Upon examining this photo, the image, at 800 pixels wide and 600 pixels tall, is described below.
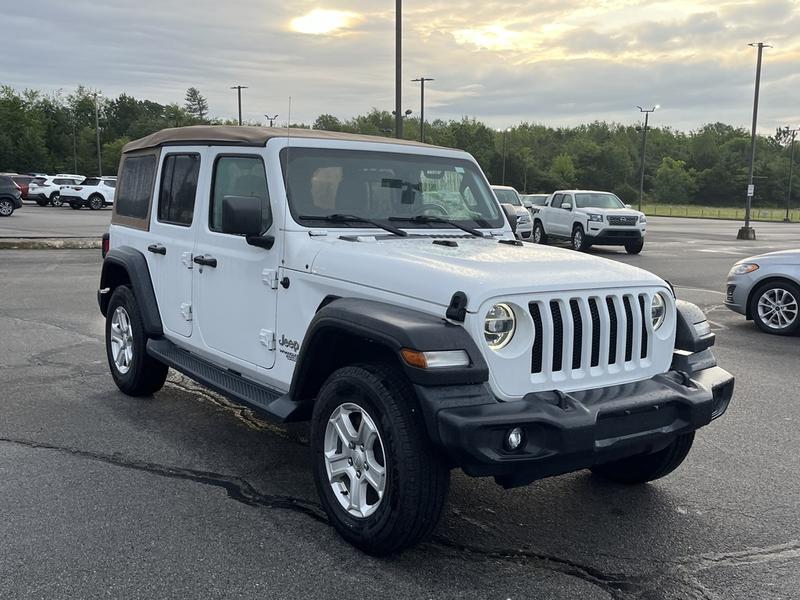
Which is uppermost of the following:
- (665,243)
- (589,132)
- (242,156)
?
(589,132)

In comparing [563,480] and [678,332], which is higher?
[678,332]

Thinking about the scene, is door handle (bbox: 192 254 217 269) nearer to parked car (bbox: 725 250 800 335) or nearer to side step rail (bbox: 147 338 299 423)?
side step rail (bbox: 147 338 299 423)

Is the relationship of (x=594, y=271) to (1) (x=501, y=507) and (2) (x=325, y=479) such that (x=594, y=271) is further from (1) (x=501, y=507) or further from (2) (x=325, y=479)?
(2) (x=325, y=479)

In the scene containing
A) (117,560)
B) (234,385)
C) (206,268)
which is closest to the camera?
(117,560)

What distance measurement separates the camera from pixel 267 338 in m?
4.34

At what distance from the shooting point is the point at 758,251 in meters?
23.2

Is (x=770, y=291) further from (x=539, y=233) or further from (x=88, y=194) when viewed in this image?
(x=88, y=194)

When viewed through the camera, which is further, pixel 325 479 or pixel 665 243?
pixel 665 243

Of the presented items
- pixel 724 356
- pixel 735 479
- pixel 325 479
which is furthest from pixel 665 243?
pixel 325 479

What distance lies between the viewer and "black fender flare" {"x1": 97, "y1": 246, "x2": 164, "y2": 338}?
560 centimetres

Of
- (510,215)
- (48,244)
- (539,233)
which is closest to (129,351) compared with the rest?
(510,215)

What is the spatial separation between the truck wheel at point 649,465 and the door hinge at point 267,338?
1.99 m

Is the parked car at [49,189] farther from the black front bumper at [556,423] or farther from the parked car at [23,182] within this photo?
the black front bumper at [556,423]

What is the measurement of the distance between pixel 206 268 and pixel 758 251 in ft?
71.8
